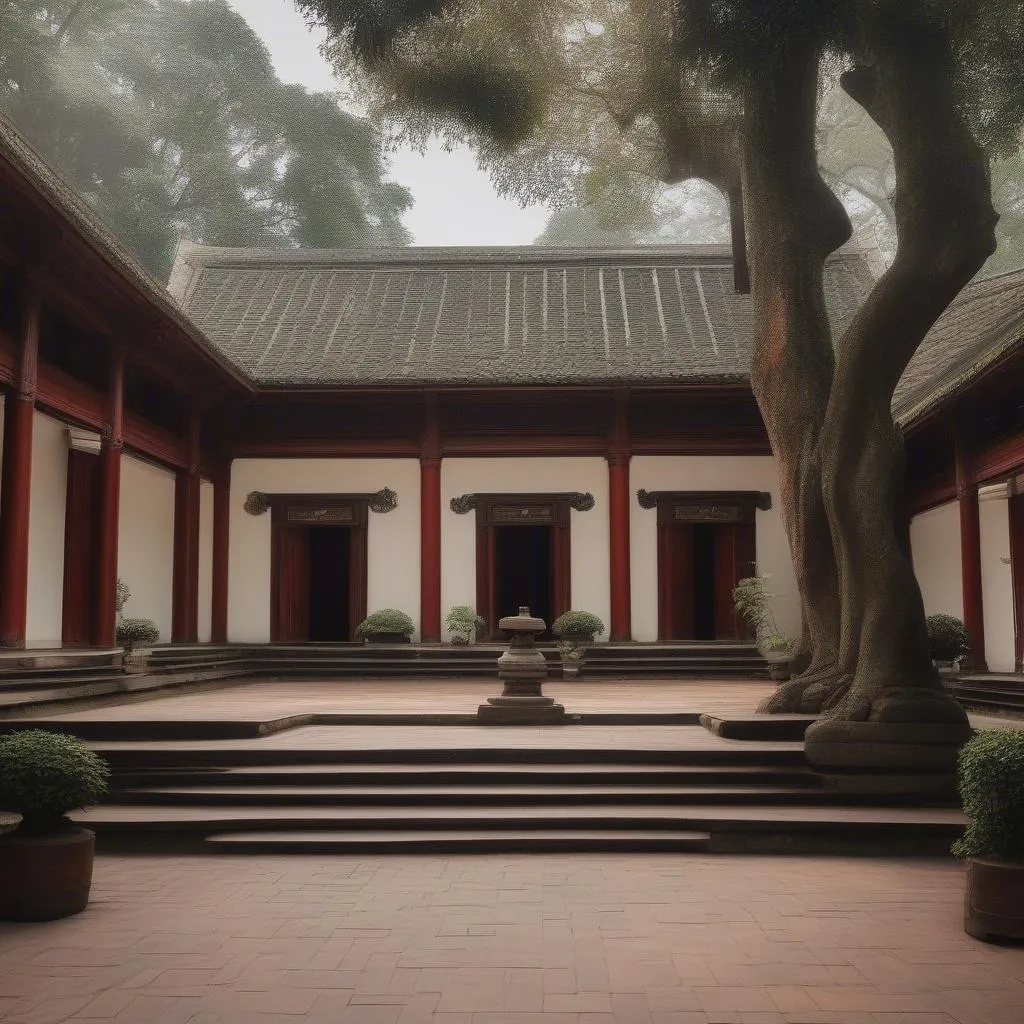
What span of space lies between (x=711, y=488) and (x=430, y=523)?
4181mm

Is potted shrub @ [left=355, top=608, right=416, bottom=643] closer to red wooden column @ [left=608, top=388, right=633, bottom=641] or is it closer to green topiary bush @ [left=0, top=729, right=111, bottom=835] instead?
red wooden column @ [left=608, top=388, right=633, bottom=641]

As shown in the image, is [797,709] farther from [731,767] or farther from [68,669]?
[68,669]

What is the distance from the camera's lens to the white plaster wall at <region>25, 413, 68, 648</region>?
11.8m

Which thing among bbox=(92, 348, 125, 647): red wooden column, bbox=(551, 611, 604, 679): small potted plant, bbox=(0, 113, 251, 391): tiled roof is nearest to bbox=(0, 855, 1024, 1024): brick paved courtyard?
bbox=(0, 113, 251, 391): tiled roof

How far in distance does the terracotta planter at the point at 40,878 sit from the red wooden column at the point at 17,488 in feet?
18.6

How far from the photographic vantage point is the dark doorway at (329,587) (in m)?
20.4

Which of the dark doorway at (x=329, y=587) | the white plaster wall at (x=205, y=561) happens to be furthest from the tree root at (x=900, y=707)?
the dark doorway at (x=329, y=587)

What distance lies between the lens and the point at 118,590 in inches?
523

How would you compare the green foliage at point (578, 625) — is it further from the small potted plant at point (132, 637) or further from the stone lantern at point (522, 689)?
the stone lantern at point (522, 689)

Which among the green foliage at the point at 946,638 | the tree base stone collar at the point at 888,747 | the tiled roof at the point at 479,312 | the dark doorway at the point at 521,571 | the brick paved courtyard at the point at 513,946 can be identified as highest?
the tiled roof at the point at 479,312

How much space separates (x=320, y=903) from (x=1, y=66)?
3455cm

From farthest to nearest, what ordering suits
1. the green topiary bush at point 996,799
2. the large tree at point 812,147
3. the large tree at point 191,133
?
the large tree at point 191,133
the large tree at point 812,147
the green topiary bush at point 996,799

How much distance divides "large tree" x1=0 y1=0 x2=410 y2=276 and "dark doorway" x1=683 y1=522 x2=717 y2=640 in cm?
2251

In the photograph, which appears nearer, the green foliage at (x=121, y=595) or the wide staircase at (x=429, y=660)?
the green foliage at (x=121, y=595)
